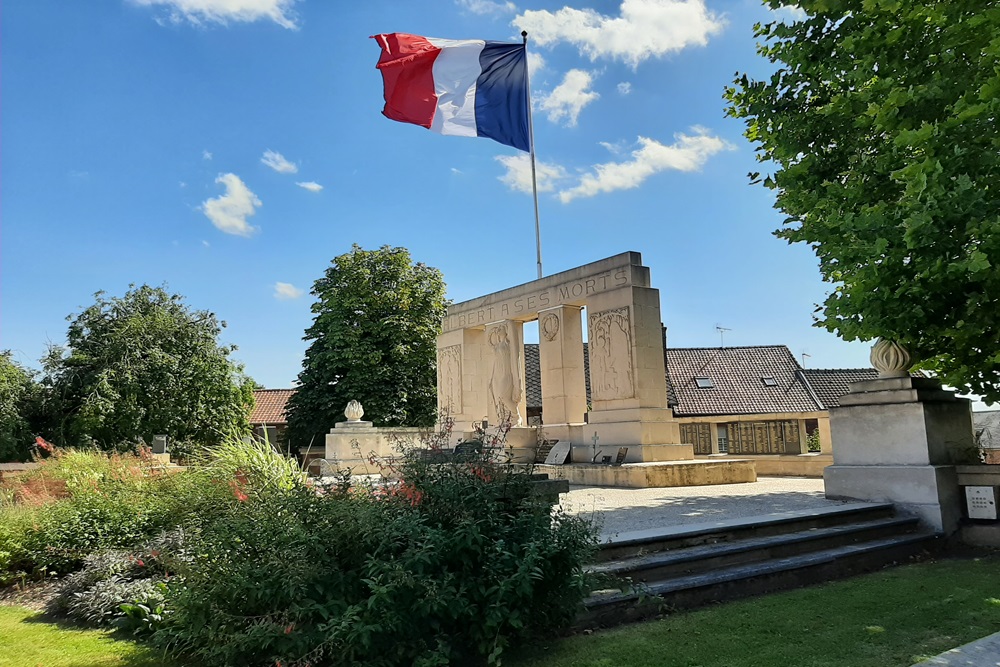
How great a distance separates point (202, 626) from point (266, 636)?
0.57 metres

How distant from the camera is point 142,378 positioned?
29.2m

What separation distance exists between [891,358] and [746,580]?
483cm

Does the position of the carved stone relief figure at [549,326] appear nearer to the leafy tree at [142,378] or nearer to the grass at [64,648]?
the grass at [64,648]

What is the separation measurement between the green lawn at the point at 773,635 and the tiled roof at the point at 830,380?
29362mm

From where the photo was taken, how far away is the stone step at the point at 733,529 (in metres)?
6.31

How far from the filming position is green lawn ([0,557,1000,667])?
4.48 metres

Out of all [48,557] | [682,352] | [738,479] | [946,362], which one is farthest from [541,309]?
[682,352]

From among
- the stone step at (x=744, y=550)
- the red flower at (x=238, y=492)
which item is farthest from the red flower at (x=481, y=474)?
the red flower at (x=238, y=492)

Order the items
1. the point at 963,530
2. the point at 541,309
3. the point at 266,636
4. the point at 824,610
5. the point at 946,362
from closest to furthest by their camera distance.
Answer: the point at 266,636, the point at 824,610, the point at 963,530, the point at 946,362, the point at 541,309

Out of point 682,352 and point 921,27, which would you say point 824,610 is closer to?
point 921,27

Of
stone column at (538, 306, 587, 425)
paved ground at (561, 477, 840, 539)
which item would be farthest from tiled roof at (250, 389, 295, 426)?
paved ground at (561, 477, 840, 539)

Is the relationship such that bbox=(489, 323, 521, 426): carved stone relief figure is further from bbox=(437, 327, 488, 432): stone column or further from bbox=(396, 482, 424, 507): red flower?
bbox=(396, 482, 424, 507): red flower

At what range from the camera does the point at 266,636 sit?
414cm

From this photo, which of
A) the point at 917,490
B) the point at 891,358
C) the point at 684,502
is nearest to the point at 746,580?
the point at 917,490
